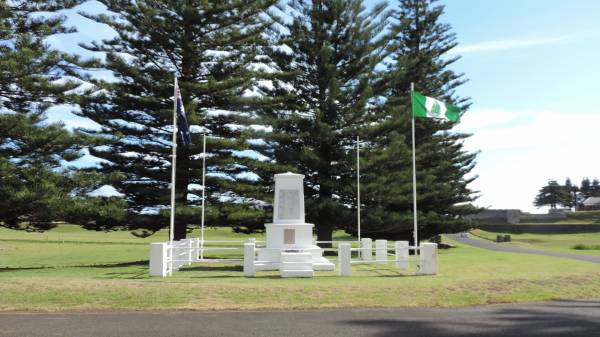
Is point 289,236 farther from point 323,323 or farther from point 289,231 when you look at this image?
point 323,323

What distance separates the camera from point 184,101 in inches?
928

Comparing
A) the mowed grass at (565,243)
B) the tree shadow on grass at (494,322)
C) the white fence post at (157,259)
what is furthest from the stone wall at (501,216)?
the tree shadow on grass at (494,322)

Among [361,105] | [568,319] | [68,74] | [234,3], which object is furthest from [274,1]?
[568,319]

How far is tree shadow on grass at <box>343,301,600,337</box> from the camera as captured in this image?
6.84 metres

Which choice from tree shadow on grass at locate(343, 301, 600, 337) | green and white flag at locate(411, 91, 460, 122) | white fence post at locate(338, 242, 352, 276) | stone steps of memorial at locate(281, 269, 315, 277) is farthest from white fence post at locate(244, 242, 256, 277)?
green and white flag at locate(411, 91, 460, 122)

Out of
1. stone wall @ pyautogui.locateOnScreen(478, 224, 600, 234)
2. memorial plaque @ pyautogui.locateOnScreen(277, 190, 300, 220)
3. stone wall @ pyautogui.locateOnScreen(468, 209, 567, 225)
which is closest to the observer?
memorial plaque @ pyautogui.locateOnScreen(277, 190, 300, 220)

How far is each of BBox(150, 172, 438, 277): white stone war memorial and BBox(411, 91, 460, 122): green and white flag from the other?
422 cm

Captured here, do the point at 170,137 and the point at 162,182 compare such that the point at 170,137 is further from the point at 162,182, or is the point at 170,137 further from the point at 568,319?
the point at 568,319

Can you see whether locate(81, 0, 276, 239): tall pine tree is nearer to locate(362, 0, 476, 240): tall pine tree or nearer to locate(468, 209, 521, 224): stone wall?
locate(362, 0, 476, 240): tall pine tree

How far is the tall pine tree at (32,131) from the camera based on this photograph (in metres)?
17.6

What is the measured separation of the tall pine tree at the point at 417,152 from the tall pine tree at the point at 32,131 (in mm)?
14492

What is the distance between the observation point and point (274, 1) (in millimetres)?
26891

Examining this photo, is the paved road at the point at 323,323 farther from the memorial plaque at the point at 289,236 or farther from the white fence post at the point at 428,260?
the memorial plaque at the point at 289,236

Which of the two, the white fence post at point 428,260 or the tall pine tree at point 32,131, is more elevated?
the tall pine tree at point 32,131
